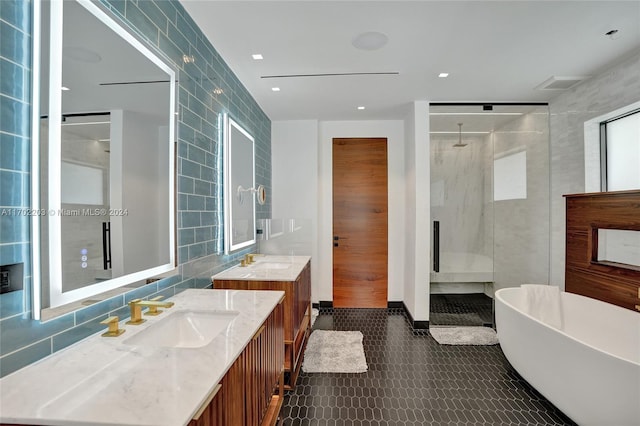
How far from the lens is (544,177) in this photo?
11.3 feet

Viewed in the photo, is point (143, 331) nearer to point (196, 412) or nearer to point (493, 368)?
point (196, 412)

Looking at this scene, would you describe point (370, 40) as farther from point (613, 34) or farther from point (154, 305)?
point (154, 305)

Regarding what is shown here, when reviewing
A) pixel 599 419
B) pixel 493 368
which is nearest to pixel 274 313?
pixel 599 419

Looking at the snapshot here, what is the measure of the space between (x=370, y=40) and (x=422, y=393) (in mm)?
2732

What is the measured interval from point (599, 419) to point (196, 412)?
2239 mm

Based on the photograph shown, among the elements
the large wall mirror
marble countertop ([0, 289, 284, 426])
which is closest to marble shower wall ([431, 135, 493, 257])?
the large wall mirror

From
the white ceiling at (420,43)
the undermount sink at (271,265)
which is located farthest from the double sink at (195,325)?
the white ceiling at (420,43)

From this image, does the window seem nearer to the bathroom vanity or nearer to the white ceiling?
the white ceiling

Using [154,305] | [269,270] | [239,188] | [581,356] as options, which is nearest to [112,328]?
[154,305]

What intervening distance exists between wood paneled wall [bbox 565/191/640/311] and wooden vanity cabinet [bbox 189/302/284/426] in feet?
8.92

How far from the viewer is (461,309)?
3.95m

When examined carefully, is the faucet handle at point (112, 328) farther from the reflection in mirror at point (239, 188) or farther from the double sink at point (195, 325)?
the reflection in mirror at point (239, 188)

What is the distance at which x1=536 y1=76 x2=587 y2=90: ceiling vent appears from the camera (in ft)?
9.32

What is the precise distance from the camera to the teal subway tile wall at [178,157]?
3.01ft
